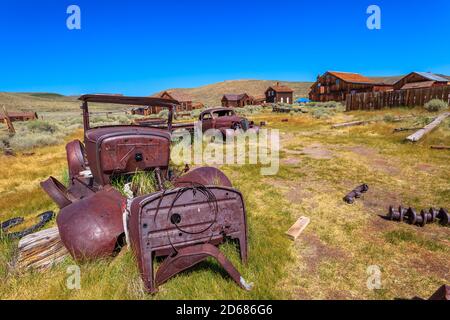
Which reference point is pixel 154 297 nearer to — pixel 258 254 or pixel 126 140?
pixel 258 254

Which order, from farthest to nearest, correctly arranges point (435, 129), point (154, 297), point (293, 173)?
point (435, 129)
point (293, 173)
point (154, 297)

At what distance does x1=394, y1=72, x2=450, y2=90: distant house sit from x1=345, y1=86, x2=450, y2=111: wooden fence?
63.3 ft

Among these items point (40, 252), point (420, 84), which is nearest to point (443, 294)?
point (40, 252)

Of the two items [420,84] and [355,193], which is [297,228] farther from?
[420,84]

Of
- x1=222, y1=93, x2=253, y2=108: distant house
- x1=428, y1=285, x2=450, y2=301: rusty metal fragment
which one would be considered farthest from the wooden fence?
x1=222, y1=93, x2=253, y2=108: distant house

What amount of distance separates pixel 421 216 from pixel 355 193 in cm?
131

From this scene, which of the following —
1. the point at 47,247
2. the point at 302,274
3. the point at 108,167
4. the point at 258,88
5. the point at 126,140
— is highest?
the point at 258,88

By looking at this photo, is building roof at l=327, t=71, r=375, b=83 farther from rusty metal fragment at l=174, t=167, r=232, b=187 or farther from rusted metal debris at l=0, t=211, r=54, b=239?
rusted metal debris at l=0, t=211, r=54, b=239

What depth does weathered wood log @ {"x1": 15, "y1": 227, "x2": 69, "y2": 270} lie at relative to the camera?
300cm

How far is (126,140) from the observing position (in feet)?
13.7

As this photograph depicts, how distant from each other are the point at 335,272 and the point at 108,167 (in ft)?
11.9

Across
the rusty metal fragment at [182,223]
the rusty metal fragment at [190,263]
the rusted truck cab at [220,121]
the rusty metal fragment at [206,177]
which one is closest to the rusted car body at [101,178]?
the rusty metal fragment at [182,223]

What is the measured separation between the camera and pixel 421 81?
40.2 meters

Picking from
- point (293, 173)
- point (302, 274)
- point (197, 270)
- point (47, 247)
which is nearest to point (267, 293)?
point (302, 274)
